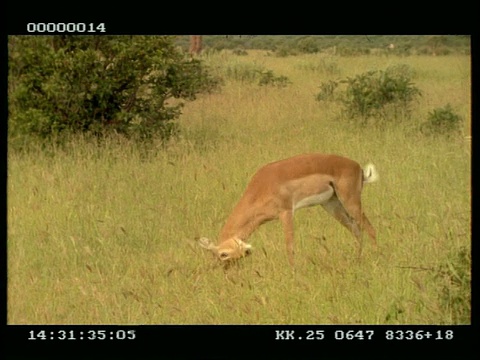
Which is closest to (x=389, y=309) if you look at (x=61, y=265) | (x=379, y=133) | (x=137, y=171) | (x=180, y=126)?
(x=61, y=265)

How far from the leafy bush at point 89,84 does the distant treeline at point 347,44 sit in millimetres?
10779

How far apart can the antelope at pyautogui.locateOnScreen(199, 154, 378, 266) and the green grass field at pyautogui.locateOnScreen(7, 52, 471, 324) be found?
0.18m

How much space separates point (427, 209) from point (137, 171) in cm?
285

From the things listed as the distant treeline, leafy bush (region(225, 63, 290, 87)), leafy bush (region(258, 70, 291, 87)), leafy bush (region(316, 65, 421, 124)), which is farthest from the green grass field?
the distant treeline

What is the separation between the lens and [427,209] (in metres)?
6.39

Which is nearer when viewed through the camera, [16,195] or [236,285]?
[236,285]

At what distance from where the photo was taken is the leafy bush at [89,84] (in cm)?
894

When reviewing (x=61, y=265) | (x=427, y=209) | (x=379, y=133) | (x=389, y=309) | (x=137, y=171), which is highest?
(x=379, y=133)

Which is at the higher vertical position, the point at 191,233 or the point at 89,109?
the point at 89,109

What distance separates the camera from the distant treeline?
2292 centimetres

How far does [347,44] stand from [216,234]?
22.3 meters

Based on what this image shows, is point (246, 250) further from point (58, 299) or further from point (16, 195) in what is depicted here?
point (16, 195)

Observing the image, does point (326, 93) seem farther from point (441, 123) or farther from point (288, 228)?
point (288, 228)

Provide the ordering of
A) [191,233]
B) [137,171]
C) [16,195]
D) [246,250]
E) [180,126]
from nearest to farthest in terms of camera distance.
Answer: [246,250] → [191,233] → [16,195] → [137,171] → [180,126]
